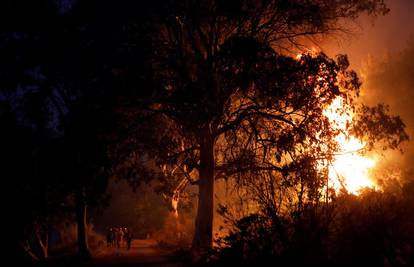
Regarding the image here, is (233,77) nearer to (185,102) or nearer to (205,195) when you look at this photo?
(185,102)

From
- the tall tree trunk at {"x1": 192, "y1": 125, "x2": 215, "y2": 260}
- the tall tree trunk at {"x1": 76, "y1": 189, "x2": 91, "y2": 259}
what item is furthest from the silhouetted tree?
the tall tree trunk at {"x1": 76, "y1": 189, "x2": 91, "y2": 259}

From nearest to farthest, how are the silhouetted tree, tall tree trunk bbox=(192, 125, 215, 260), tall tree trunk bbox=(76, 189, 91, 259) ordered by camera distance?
the silhouetted tree → tall tree trunk bbox=(192, 125, 215, 260) → tall tree trunk bbox=(76, 189, 91, 259)

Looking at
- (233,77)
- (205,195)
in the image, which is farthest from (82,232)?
(233,77)

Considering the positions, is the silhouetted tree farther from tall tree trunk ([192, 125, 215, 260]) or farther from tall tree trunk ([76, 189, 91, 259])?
tall tree trunk ([76, 189, 91, 259])

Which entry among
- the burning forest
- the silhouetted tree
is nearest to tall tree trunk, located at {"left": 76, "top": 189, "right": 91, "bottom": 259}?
the burning forest

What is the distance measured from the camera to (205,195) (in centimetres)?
2077

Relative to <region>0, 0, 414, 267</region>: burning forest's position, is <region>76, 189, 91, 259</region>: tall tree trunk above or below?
below

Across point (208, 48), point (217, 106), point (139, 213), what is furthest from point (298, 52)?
point (139, 213)

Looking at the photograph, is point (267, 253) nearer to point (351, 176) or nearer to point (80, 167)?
point (80, 167)

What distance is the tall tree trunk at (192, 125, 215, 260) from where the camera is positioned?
20125mm

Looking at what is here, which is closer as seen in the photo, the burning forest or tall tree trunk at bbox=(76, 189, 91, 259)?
the burning forest

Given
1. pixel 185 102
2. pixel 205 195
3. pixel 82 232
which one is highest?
pixel 185 102

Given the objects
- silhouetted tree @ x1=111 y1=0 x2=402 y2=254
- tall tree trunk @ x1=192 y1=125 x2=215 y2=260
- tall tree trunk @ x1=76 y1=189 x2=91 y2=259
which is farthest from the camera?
tall tree trunk @ x1=76 y1=189 x2=91 y2=259

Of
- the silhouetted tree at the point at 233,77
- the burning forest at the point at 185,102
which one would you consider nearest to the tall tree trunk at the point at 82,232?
the burning forest at the point at 185,102
